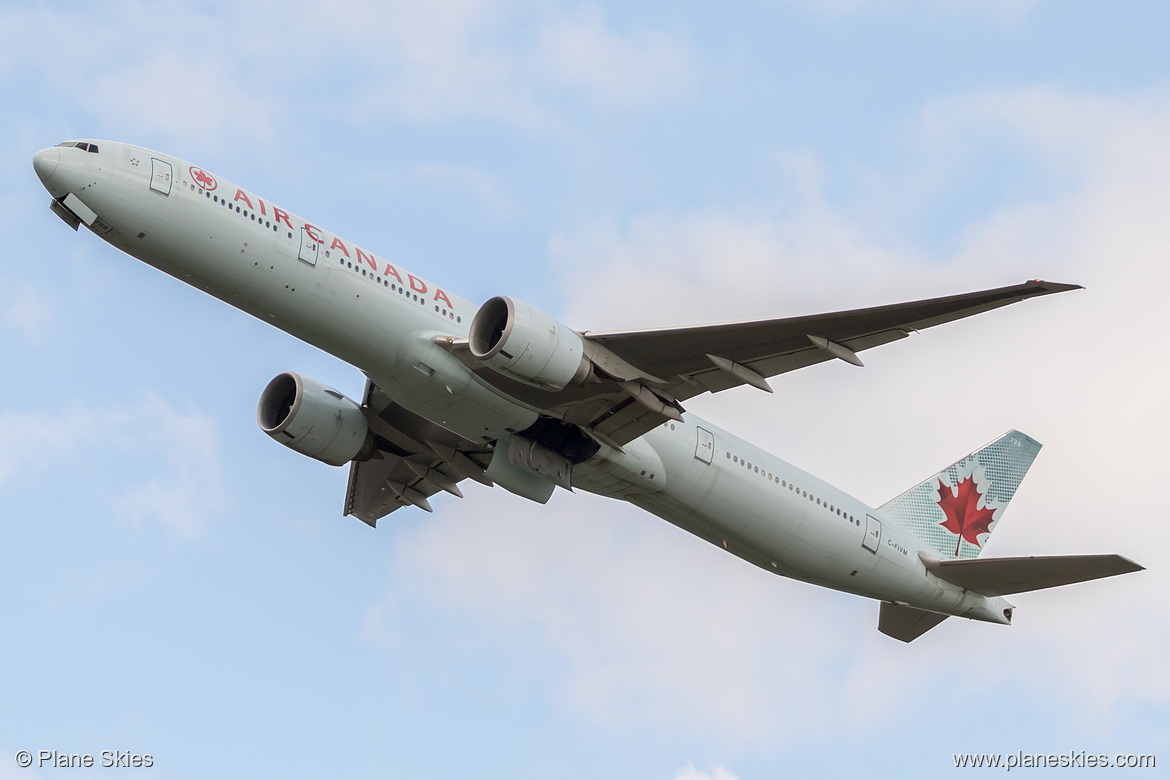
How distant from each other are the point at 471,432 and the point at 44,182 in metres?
9.75

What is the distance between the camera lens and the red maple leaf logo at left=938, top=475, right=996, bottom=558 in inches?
1356

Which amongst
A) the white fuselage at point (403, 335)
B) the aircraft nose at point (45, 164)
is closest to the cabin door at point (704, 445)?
the white fuselage at point (403, 335)

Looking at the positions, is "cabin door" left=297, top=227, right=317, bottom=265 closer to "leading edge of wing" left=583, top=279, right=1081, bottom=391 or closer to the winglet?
"leading edge of wing" left=583, top=279, right=1081, bottom=391

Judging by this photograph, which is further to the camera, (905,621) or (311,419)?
(905,621)

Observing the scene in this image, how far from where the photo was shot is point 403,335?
2517cm

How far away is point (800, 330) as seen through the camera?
2441cm

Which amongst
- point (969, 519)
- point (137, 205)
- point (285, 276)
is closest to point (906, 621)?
point (969, 519)

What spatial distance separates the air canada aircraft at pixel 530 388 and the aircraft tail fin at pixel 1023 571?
7cm

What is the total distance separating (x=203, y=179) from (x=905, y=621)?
21.2 m

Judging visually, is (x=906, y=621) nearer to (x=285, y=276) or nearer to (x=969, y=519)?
(x=969, y=519)

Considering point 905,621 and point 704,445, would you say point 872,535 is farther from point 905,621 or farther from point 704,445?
point 704,445

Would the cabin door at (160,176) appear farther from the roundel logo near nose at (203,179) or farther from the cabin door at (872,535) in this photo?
the cabin door at (872,535)

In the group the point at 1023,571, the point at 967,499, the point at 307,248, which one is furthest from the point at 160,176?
the point at 967,499

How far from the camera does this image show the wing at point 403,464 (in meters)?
30.4
